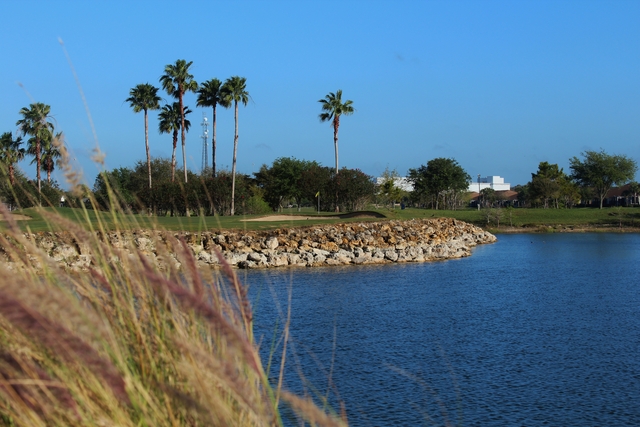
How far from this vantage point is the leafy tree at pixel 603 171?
7812 cm

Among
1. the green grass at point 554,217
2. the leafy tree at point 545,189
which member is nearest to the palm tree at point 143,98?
the green grass at point 554,217

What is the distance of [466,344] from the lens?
11.5 metres

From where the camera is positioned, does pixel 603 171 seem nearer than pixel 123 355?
No

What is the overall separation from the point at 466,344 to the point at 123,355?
9704 millimetres

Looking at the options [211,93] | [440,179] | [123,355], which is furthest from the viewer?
[440,179]

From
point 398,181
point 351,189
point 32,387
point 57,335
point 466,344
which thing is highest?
point 398,181

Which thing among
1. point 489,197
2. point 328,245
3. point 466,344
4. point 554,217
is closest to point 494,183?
point 489,197

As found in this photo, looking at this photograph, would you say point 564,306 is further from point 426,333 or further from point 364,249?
point 364,249

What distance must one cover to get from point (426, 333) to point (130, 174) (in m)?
66.9

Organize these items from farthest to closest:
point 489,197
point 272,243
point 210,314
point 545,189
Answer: point 489,197 → point 545,189 → point 272,243 → point 210,314

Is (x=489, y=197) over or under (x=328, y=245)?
over

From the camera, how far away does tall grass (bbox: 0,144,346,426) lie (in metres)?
1.79

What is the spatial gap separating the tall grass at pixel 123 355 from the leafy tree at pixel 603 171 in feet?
267

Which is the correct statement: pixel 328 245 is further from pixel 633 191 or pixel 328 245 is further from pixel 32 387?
pixel 633 191
